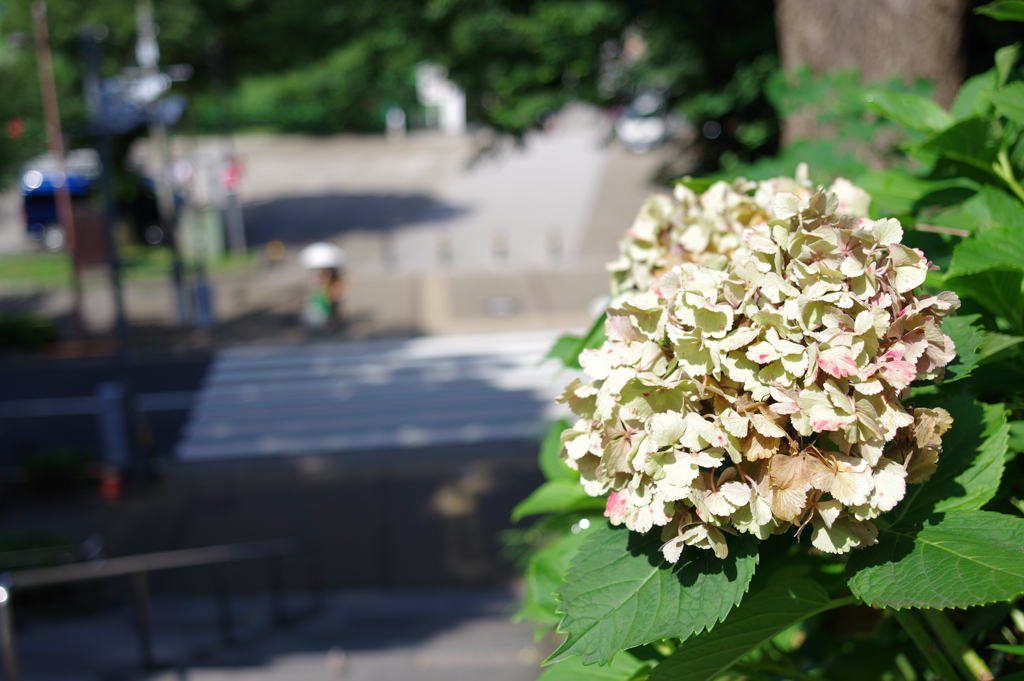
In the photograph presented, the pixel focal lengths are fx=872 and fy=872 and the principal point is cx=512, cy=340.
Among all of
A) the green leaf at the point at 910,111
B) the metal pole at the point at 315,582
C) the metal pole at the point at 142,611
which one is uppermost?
the green leaf at the point at 910,111

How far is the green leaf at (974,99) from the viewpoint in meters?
1.39

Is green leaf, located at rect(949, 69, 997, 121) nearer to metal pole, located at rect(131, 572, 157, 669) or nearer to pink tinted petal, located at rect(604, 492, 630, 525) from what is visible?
pink tinted petal, located at rect(604, 492, 630, 525)

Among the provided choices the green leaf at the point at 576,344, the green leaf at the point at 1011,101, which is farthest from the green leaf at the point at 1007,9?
the green leaf at the point at 576,344

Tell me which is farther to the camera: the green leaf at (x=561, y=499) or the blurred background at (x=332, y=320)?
the blurred background at (x=332, y=320)

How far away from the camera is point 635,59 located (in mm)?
6555

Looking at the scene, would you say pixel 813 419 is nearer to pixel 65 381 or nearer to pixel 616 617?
pixel 616 617

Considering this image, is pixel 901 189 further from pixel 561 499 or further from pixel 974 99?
pixel 561 499

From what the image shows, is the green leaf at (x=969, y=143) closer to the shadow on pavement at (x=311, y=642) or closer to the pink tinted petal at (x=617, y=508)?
the pink tinted petal at (x=617, y=508)

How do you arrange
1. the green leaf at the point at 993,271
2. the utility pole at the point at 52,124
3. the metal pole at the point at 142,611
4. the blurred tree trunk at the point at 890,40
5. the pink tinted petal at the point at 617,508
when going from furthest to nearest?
1. the utility pole at the point at 52,124
2. the metal pole at the point at 142,611
3. the blurred tree trunk at the point at 890,40
4. the green leaf at the point at 993,271
5. the pink tinted petal at the point at 617,508

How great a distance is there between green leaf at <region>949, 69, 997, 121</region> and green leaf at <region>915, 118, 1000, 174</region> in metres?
0.10

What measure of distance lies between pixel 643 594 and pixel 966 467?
0.44 m

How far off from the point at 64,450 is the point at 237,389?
2746mm

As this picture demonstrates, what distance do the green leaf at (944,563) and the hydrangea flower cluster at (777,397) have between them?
0.14 feet

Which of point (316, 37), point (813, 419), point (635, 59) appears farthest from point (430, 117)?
point (813, 419)
